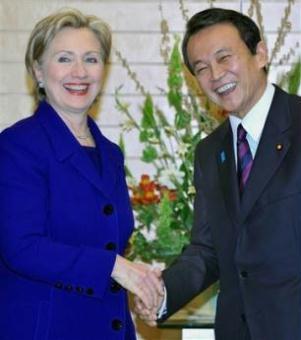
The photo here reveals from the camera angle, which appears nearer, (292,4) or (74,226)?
(74,226)

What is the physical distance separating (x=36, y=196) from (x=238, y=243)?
58cm

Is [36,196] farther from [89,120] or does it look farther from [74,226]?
[89,120]

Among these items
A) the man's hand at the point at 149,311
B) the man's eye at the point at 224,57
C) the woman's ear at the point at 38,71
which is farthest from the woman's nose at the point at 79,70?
the man's hand at the point at 149,311

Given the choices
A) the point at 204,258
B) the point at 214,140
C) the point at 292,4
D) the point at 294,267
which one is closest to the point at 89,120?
the point at 214,140

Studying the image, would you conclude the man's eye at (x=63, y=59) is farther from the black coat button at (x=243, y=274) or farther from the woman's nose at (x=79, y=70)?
the black coat button at (x=243, y=274)

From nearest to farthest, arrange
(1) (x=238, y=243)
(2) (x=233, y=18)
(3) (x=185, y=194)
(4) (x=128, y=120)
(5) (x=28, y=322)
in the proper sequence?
1. (5) (x=28, y=322)
2. (1) (x=238, y=243)
3. (2) (x=233, y=18)
4. (3) (x=185, y=194)
5. (4) (x=128, y=120)

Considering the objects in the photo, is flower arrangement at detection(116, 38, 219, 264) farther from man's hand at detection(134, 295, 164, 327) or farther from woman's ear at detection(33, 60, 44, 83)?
woman's ear at detection(33, 60, 44, 83)

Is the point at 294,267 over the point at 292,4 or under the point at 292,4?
under

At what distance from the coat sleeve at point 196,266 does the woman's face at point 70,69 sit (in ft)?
1.46

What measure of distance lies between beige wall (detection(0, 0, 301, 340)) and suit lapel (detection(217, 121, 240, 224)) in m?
1.08

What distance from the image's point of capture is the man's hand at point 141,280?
2.40 m

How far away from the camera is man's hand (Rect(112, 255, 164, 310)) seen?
2.40 metres

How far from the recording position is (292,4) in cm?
368

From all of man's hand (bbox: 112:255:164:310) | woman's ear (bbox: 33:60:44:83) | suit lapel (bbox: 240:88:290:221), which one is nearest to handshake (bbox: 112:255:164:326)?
man's hand (bbox: 112:255:164:310)
